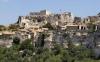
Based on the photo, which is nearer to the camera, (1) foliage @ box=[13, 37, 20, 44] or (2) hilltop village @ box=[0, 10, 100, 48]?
(2) hilltop village @ box=[0, 10, 100, 48]

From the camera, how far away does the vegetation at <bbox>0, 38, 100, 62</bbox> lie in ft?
93.8

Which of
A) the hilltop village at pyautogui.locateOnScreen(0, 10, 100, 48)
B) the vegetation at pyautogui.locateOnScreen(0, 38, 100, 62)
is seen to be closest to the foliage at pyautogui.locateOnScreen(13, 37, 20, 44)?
the hilltop village at pyautogui.locateOnScreen(0, 10, 100, 48)

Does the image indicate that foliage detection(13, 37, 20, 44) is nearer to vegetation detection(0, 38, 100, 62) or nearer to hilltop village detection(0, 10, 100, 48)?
hilltop village detection(0, 10, 100, 48)

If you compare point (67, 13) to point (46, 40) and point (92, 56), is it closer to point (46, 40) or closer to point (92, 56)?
point (46, 40)

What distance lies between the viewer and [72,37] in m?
34.8

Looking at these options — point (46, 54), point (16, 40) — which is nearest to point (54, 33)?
point (16, 40)

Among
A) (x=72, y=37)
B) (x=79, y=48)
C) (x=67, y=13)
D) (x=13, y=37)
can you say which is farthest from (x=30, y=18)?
(x=79, y=48)

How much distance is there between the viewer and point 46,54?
29703 millimetres

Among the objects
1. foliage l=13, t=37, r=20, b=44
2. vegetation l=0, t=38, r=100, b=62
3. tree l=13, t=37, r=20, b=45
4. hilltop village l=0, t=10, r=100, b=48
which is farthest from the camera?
foliage l=13, t=37, r=20, b=44

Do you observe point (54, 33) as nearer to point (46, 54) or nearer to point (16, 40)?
point (16, 40)

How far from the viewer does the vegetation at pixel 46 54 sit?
28.6 m

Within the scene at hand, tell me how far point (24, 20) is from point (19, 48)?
16250 mm

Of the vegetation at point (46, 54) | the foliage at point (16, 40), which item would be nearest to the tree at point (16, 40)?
the foliage at point (16, 40)

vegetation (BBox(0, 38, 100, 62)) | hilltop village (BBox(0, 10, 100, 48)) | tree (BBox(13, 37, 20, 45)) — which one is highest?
hilltop village (BBox(0, 10, 100, 48))
